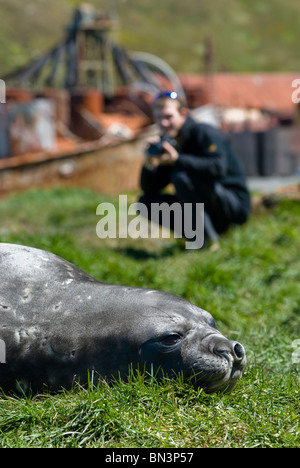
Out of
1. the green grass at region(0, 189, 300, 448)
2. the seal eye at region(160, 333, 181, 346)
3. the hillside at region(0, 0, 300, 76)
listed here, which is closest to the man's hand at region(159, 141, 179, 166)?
the green grass at region(0, 189, 300, 448)

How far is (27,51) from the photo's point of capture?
92875 mm

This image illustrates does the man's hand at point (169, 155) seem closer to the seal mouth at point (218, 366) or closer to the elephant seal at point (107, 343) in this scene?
the elephant seal at point (107, 343)

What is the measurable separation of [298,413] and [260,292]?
7.94 ft

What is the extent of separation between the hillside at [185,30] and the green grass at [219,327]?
7707 centimetres

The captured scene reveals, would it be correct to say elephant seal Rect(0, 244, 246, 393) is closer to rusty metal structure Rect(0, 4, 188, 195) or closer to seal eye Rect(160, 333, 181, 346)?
seal eye Rect(160, 333, 181, 346)

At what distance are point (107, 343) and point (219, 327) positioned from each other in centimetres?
154

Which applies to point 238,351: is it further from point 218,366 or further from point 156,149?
point 156,149

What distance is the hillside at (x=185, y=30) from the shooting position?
325 feet

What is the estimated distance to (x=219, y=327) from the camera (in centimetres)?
426

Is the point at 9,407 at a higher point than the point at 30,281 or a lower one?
lower

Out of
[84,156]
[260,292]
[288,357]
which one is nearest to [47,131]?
[84,156]

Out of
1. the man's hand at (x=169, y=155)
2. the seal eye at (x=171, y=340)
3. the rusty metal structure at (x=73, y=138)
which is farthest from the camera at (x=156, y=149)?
the rusty metal structure at (x=73, y=138)

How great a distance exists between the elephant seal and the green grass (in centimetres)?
8

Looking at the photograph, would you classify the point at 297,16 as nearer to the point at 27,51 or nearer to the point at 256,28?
the point at 256,28
